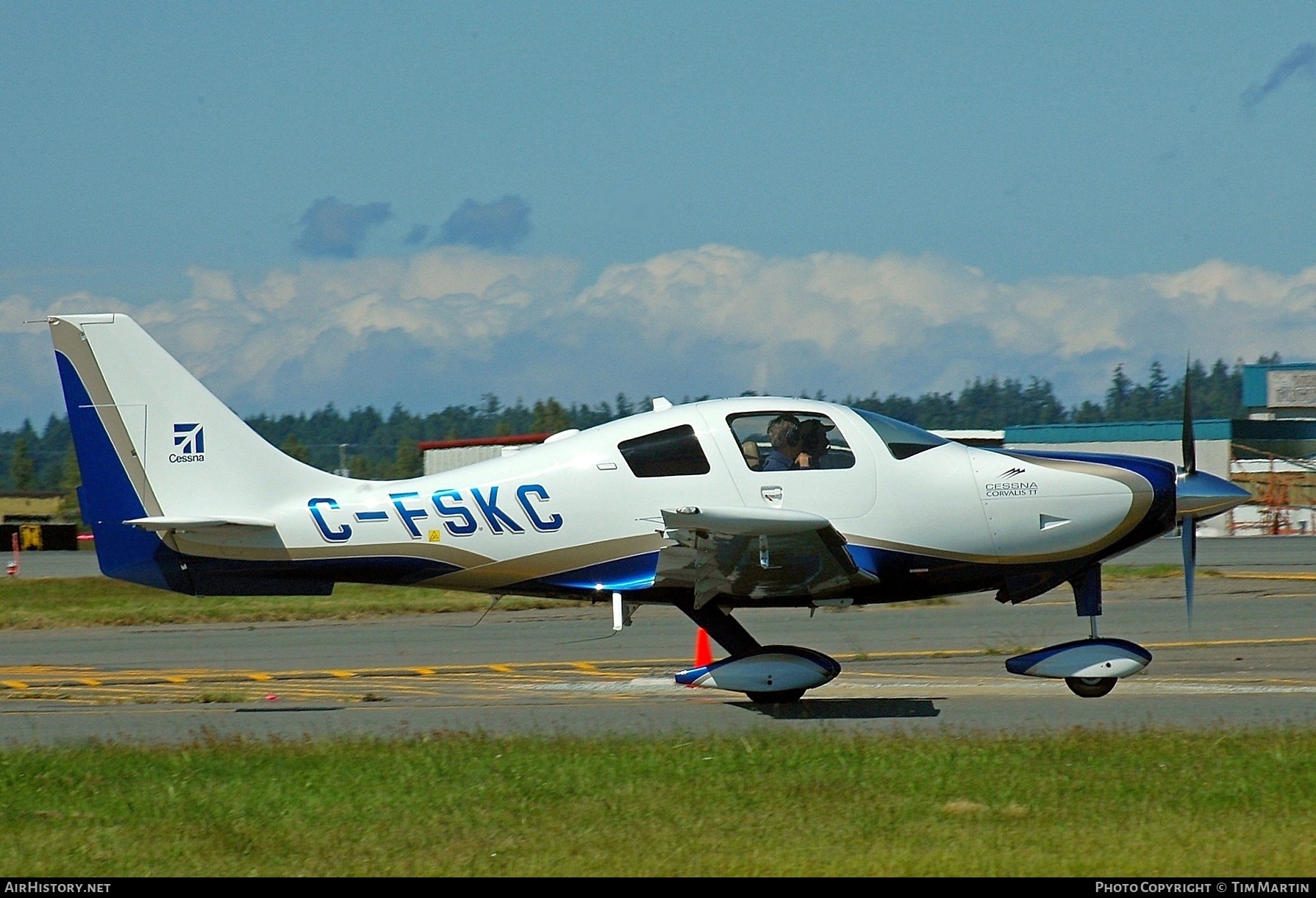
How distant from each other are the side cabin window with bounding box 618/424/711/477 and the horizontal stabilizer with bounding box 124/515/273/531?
3012 mm

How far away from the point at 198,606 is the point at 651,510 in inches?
584

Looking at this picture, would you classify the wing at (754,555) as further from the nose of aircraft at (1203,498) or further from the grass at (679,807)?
the nose of aircraft at (1203,498)

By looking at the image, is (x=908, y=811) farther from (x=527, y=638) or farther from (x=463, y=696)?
(x=527, y=638)

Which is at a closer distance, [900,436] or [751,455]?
[751,455]

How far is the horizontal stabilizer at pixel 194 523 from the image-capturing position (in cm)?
1069

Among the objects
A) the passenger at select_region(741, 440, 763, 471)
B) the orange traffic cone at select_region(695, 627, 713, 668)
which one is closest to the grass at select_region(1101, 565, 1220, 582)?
the orange traffic cone at select_region(695, 627, 713, 668)

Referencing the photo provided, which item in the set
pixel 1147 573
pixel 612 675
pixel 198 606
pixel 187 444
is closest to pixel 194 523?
pixel 187 444

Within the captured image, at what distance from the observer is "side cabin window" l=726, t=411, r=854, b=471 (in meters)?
10.4

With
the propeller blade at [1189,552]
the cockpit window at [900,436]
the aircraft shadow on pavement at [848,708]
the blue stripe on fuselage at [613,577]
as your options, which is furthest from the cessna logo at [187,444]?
the propeller blade at [1189,552]

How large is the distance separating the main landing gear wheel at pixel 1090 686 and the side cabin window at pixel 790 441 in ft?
8.37

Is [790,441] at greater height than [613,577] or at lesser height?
greater

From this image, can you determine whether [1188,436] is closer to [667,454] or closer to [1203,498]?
[1203,498]

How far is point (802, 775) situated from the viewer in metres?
7.46

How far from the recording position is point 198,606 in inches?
903
